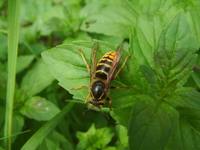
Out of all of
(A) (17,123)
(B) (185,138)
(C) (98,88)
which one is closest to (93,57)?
(C) (98,88)

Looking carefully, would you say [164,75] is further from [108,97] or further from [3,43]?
[3,43]

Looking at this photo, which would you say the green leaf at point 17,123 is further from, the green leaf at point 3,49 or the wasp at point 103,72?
the wasp at point 103,72

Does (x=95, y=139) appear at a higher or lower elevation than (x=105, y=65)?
lower

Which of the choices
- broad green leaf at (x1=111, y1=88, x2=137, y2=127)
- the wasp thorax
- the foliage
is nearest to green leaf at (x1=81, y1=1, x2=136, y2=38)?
the foliage

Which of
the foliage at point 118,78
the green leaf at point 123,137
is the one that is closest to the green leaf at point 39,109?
the foliage at point 118,78

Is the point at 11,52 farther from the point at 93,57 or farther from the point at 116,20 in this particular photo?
the point at 116,20

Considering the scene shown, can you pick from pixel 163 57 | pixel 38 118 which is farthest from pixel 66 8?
pixel 163 57
